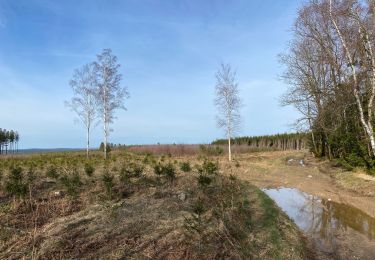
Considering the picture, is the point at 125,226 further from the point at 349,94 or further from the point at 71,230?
the point at 349,94

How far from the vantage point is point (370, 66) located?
14602 mm

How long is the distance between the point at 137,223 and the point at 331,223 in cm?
527

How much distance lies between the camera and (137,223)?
241 inches

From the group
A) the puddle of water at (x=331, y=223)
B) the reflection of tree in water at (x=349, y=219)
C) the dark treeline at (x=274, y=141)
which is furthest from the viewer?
the dark treeline at (x=274, y=141)

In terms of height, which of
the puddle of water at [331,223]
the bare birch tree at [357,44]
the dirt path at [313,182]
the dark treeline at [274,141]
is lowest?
the puddle of water at [331,223]

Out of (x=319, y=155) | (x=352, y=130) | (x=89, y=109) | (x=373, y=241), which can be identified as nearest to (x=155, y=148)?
(x=89, y=109)

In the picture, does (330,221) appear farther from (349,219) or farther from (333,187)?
(333,187)

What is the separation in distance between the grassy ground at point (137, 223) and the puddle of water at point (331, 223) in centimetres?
69

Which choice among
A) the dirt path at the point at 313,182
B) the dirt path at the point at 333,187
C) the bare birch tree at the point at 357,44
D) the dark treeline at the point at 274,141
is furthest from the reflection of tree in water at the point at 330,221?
the dark treeline at the point at 274,141

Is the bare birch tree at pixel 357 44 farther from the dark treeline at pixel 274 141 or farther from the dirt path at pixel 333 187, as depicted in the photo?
the dark treeline at pixel 274 141

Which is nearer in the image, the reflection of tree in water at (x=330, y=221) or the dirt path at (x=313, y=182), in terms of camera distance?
the reflection of tree in water at (x=330, y=221)

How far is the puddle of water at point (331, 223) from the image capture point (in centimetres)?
695

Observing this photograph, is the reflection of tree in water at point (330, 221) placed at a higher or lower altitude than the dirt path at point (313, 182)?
lower

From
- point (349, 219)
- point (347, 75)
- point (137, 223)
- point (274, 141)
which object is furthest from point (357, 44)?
point (274, 141)
